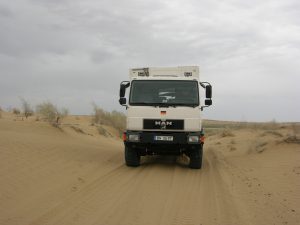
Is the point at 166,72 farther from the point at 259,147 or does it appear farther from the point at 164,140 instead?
the point at 259,147

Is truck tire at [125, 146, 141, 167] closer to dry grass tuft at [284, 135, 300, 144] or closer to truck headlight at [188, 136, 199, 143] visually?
truck headlight at [188, 136, 199, 143]

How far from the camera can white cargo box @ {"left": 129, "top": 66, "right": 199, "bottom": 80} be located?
14.5 meters

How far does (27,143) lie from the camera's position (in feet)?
46.9

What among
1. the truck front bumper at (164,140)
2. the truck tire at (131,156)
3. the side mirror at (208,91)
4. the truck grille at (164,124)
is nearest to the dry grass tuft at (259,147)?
the side mirror at (208,91)

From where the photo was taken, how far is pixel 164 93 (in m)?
13.4

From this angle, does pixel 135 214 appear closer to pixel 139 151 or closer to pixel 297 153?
pixel 139 151

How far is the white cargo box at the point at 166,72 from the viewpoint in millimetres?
14523

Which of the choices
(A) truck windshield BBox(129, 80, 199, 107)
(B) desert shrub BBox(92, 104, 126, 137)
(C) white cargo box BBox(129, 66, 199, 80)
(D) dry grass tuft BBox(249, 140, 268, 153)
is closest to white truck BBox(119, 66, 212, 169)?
(A) truck windshield BBox(129, 80, 199, 107)

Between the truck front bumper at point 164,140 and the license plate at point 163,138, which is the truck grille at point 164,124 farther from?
the license plate at point 163,138

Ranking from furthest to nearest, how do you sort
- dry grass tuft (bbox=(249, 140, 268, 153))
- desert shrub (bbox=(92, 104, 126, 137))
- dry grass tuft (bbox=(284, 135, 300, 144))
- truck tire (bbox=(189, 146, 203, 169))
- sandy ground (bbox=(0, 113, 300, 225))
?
1. desert shrub (bbox=(92, 104, 126, 137))
2. dry grass tuft (bbox=(249, 140, 268, 153))
3. dry grass tuft (bbox=(284, 135, 300, 144))
4. truck tire (bbox=(189, 146, 203, 169))
5. sandy ground (bbox=(0, 113, 300, 225))

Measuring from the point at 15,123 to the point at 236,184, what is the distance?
13.0 metres

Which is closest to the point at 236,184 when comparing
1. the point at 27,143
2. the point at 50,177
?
the point at 50,177

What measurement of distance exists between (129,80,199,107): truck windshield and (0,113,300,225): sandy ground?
82.3 inches

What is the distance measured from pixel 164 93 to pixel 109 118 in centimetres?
2410
